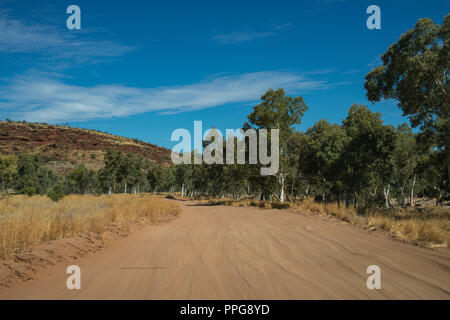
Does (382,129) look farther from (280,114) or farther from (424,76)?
(280,114)

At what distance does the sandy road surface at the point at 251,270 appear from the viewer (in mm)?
4648

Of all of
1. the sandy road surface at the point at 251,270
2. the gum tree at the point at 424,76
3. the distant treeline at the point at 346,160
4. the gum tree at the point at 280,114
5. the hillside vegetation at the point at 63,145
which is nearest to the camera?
the sandy road surface at the point at 251,270

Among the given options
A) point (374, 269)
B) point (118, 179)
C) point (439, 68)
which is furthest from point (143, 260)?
point (118, 179)

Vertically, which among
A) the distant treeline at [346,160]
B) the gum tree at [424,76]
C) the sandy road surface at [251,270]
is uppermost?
the gum tree at [424,76]

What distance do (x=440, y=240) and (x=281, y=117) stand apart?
23.3 m

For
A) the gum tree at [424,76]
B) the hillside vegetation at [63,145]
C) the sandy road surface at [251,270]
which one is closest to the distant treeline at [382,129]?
the gum tree at [424,76]

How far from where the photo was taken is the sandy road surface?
4648 millimetres

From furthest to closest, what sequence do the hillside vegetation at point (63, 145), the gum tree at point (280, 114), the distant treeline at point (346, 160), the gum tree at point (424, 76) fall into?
the hillside vegetation at point (63, 145), the gum tree at point (280, 114), the distant treeline at point (346, 160), the gum tree at point (424, 76)

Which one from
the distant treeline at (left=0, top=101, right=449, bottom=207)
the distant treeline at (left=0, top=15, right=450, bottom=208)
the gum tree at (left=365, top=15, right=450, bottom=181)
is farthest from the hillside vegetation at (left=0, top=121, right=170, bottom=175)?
the gum tree at (left=365, top=15, right=450, bottom=181)

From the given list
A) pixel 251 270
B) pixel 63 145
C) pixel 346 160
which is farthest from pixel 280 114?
pixel 63 145

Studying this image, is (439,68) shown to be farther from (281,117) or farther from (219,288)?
(219,288)

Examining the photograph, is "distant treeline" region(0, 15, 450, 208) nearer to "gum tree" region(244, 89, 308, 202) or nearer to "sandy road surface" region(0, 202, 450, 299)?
"gum tree" region(244, 89, 308, 202)

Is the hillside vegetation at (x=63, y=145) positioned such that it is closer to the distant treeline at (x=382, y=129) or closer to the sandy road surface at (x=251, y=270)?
the distant treeline at (x=382, y=129)

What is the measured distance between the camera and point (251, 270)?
582 cm
